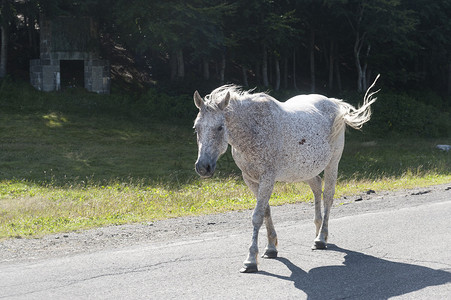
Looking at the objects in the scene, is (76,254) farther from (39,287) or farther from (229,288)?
(229,288)

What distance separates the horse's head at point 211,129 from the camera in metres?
6.25

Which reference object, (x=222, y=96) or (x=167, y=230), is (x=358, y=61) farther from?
(x=222, y=96)

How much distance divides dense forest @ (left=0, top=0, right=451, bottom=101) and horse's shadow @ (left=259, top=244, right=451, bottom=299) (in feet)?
79.4

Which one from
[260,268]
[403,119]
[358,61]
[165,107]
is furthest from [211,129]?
[358,61]

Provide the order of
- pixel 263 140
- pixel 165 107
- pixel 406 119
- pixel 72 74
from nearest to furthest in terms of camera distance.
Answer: pixel 263 140
pixel 165 107
pixel 406 119
pixel 72 74

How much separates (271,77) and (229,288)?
39.5m

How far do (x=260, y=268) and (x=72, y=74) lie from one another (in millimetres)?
32462

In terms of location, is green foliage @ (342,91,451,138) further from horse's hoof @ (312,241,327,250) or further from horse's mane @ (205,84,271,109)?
horse's mane @ (205,84,271,109)

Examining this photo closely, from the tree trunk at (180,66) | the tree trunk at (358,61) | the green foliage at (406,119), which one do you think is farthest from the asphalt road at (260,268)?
the tree trunk at (358,61)

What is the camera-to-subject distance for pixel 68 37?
34.2 metres

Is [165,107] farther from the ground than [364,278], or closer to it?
farther from the ground

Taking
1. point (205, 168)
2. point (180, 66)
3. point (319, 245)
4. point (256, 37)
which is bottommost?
point (319, 245)

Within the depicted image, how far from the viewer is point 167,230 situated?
959 centimetres

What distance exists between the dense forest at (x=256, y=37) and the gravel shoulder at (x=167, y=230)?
1971 centimetres
